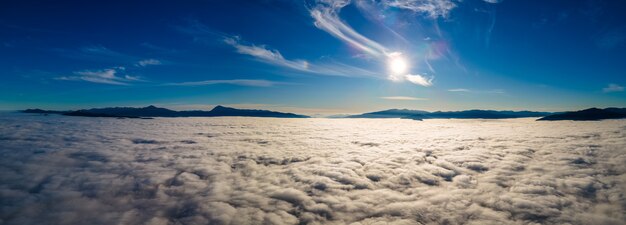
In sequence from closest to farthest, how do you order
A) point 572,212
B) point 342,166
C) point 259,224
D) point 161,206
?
point 259,224 → point 572,212 → point 161,206 → point 342,166

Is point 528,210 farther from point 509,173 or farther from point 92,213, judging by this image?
point 92,213

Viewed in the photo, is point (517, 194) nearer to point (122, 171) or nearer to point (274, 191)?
point (274, 191)

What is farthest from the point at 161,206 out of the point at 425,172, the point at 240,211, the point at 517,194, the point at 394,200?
the point at 517,194

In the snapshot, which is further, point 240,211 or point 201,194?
point 201,194

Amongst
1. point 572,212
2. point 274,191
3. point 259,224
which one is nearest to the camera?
point 259,224

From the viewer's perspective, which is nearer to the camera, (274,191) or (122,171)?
(274,191)

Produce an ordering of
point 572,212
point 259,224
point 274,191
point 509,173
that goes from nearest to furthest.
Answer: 1. point 259,224
2. point 572,212
3. point 274,191
4. point 509,173

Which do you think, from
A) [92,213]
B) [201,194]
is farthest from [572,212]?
[92,213]

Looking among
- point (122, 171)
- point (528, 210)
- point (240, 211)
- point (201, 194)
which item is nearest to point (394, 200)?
point (528, 210)

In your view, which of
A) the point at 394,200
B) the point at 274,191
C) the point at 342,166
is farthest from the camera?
the point at 342,166
